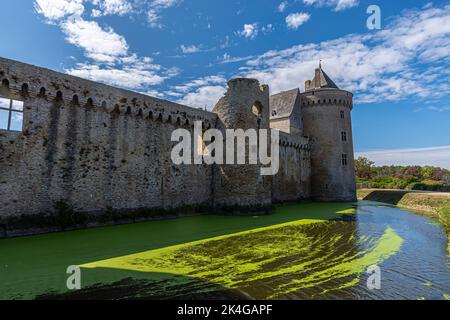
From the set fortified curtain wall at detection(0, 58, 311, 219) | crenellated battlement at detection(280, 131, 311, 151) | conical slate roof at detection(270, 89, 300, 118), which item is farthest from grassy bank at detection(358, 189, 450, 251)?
conical slate roof at detection(270, 89, 300, 118)

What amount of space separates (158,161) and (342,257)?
1037 centimetres

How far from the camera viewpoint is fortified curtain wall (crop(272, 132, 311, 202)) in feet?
79.5

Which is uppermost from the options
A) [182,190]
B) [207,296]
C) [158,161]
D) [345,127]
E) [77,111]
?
[345,127]

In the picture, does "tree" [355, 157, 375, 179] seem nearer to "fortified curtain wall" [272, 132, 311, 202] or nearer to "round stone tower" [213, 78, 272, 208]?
"fortified curtain wall" [272, 132, 311, 202]

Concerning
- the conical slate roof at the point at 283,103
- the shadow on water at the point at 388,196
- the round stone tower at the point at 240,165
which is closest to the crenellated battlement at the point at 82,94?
the round stone tower at the point at 240,165

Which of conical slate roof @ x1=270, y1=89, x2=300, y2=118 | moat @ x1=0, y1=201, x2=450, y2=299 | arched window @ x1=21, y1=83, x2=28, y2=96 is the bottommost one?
moat @ x1=0, y1=201, x2=450, y2=299

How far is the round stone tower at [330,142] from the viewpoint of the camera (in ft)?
93.3

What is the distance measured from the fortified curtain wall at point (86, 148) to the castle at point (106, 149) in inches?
1.4

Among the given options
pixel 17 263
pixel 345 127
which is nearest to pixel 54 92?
pixel 17 263

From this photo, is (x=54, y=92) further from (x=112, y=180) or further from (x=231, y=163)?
(x=231, y=163)

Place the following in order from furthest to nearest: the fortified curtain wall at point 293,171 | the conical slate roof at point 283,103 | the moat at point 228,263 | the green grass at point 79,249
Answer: the conical slate roof at point 283,103, the fortified curtain wall at point 293,171, the green grass at point 79,249, the moat at point 228,263

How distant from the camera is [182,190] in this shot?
16328mm

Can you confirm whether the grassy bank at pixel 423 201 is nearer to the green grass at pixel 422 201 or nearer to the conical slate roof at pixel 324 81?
the green grass at pixel 422 201

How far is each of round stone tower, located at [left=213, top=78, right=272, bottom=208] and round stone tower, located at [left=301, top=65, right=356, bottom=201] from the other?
12.8 m
